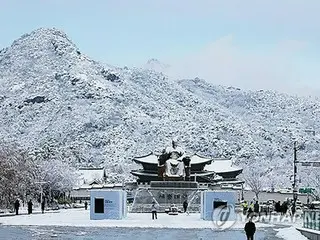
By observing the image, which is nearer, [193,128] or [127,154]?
[127,154]

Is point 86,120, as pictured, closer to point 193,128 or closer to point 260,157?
point 193,128

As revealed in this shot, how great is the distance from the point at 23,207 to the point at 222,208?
31087mm

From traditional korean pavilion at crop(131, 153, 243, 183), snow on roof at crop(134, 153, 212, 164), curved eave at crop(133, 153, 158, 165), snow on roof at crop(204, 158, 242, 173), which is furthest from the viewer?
snow on roof at crop(204, 158, 242, 173)

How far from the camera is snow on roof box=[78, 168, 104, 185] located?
138 m

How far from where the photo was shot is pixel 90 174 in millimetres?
143750

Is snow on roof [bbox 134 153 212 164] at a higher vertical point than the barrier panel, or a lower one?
higher

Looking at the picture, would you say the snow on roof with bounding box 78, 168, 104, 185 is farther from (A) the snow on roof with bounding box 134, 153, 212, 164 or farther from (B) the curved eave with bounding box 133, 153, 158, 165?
(B) the curved eave with bounding box 133, 153, 158, 165

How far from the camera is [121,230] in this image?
39438 mm

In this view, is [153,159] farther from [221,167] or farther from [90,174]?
[90,174]

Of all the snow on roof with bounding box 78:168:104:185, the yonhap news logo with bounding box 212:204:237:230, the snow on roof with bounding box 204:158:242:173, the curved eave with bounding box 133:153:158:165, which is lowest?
the yonhap news logo with bounding box 212:204:237:230

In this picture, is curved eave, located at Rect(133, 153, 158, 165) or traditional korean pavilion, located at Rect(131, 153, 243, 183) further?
curved eave, located at Rect(133, 153, 158, 165)

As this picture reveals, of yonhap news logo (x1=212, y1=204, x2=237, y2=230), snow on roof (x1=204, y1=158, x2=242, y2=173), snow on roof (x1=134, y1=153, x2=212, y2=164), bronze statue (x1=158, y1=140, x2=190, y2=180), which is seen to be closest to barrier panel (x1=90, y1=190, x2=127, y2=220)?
yonhap news logo (x1=212, y1=204, x2=237, y2=230)

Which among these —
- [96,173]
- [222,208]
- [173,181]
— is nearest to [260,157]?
[96,173]

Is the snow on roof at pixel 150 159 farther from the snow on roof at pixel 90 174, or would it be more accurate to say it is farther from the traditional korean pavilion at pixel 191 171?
the snow on roof at pixel 90 174
